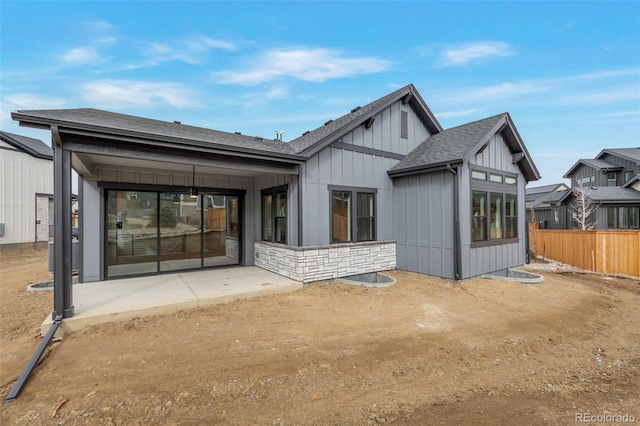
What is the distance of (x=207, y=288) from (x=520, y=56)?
52.3 ft

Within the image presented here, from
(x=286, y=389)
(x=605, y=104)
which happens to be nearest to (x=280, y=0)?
(x=286, y=389)

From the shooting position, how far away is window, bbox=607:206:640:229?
17.1 m

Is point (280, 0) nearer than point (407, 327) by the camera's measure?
No

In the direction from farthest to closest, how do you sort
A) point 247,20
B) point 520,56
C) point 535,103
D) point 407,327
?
point 535,103 < point 520,56 < point 247,20 < point 407,327

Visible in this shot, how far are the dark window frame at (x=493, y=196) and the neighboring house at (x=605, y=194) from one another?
14063mm

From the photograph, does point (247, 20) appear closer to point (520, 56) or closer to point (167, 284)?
point (167, 284)

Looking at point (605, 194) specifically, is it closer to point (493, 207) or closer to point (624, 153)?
point (624, 153)

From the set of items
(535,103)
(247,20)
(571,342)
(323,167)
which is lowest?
(571,342)

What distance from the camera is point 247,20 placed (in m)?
10.5

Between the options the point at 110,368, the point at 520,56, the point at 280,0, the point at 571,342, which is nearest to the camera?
the point at 110,368

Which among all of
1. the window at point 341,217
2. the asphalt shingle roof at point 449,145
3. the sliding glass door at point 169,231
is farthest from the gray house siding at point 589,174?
the sliding glass door at point 169,231

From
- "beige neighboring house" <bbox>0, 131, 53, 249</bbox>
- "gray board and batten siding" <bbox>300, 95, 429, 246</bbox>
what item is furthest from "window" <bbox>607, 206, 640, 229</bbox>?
"beige neighboring house" <bbox>0, 131, 53, 249</bbox>

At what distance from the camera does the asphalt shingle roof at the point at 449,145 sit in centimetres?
750

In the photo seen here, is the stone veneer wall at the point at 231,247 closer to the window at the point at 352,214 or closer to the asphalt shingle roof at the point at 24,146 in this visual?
the window at the point at 352,214
